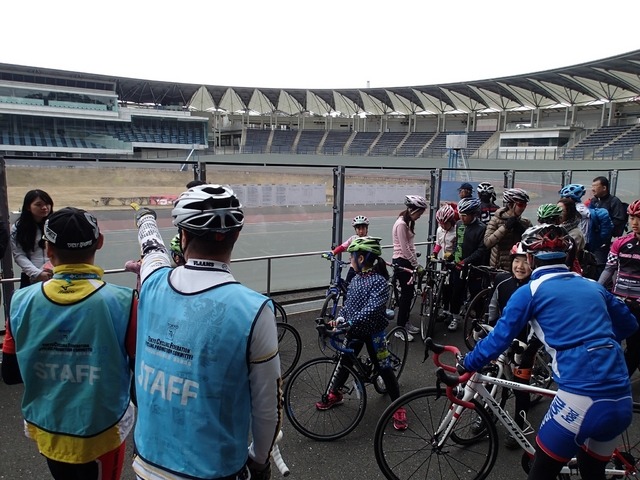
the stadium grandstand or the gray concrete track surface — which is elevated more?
the stadium grandstand

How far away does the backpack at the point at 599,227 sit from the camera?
6811 millimetres

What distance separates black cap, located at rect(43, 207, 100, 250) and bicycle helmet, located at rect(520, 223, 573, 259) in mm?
2400

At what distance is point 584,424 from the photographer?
221 cm

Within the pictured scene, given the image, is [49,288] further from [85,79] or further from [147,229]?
[85,79]

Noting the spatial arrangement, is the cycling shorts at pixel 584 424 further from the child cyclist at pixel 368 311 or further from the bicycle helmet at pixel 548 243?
the child cyclist at pixel 368 311

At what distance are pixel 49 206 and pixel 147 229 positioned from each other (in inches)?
112

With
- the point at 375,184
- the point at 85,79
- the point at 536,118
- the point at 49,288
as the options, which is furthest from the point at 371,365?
the point at 85,79

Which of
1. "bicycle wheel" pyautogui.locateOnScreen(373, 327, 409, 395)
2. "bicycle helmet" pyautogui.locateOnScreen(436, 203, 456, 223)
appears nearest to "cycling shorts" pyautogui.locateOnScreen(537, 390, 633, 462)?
"bicycle wheel" pyautogui.locateOnScreen(373, 327, 409, 395)

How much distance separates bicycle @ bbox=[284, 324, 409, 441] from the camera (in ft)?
11.6

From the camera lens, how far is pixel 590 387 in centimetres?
219

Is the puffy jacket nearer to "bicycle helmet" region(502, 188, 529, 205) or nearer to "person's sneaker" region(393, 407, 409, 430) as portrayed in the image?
"bicycle helmet" region(502, 188, 529, 205)

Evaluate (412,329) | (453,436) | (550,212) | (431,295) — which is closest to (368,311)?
(453,436)

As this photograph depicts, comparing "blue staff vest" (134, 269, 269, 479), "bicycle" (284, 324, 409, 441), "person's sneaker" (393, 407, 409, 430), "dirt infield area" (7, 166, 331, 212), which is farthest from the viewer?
"dirt infield area" (7, 166, 331, 212)

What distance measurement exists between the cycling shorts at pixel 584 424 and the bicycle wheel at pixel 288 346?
9.23 ft
